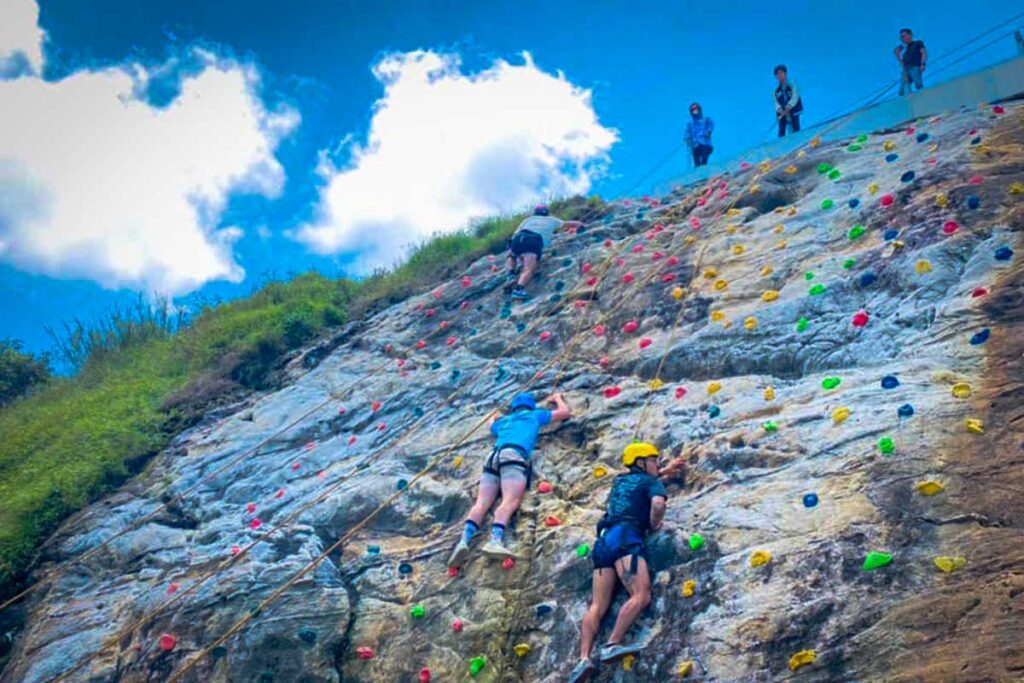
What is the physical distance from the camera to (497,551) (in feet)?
24.7

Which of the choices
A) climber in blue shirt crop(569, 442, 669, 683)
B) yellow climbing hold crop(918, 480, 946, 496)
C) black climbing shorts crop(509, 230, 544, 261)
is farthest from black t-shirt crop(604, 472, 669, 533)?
black climbing shorts crop(509, 230, 544, 261)

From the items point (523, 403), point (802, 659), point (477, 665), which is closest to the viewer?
point (802, 659)

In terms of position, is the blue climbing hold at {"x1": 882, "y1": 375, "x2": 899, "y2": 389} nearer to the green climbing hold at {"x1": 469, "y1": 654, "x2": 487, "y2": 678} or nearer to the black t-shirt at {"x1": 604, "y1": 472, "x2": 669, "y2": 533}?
the black t-shirt at {"x1": 604, "y1": 472, "x2": 669, "y2": 533}

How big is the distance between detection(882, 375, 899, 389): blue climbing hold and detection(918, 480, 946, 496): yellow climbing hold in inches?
47.0

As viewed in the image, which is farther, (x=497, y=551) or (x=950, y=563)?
(x=497, y=551)

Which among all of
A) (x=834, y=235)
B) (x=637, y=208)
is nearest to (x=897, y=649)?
(x=834, y=235)

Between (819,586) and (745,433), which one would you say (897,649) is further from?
(745,433)

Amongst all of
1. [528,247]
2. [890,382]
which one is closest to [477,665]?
[890,382]

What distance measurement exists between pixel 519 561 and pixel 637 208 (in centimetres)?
884

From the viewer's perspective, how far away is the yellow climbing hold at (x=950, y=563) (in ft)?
17.5

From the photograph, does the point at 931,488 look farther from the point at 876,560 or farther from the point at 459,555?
the point at 459,555

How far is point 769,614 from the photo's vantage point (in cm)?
568

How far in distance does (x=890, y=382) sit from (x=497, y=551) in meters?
3.56

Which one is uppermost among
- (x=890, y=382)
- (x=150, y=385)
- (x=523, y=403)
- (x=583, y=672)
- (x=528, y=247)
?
(x=528, y=247)
